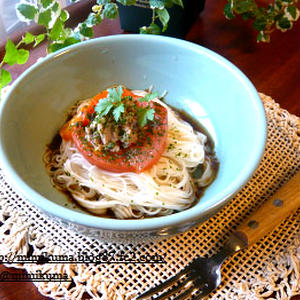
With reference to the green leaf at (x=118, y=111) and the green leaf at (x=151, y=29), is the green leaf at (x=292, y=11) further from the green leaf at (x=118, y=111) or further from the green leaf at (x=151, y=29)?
the green leaf at (x=118, y=111)

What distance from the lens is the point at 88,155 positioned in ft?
3.72

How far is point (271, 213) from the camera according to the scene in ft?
3.42

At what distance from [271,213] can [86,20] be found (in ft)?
3.15

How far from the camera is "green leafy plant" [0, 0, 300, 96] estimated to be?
128cm

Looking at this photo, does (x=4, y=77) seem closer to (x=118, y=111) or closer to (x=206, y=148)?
(x=118, y=111)

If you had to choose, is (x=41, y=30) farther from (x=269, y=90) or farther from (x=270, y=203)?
(x=270, y=203)

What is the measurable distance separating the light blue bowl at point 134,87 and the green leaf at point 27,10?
0.21 m

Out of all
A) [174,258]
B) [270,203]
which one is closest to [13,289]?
[174,258]

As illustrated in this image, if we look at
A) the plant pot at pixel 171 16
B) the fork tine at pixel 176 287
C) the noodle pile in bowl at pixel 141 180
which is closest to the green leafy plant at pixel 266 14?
the plant pot at pixel 171 16

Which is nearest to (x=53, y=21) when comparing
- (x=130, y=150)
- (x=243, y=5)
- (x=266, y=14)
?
(x=130, y=150)

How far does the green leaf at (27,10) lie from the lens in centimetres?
127

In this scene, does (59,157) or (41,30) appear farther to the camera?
(41,30)

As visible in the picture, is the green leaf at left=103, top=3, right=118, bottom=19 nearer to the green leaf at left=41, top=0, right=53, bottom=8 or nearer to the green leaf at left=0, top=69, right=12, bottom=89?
the green leaf at left=41, top=0, right=53, bottom=8

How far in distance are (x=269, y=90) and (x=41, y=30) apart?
3.39 feet
